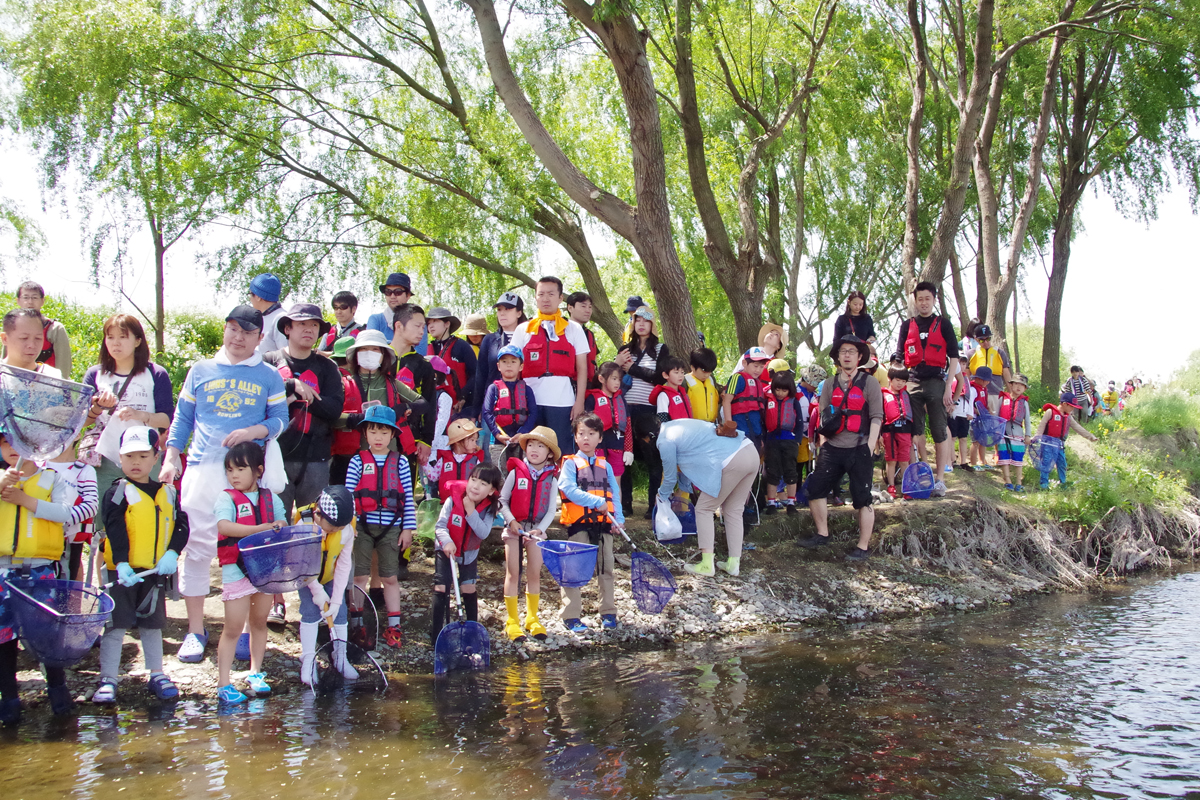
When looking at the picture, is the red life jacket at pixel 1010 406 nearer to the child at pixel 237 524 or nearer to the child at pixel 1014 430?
the child at pixel 1014 430

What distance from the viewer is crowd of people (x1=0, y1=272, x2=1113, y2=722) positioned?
16.6 ft

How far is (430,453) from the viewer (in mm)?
7004

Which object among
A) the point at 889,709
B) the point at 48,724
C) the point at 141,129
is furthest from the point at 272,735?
the point at 141,129

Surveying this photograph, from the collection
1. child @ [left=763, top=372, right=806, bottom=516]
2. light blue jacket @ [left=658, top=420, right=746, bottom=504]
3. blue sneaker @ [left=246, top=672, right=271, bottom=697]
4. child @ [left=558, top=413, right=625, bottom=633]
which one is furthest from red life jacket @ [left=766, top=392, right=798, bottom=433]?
blue sneaker @ [left=246, top=672, right=271, bottom=697]

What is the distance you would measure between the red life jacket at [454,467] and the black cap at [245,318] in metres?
1.79

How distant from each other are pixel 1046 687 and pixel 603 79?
574 inches

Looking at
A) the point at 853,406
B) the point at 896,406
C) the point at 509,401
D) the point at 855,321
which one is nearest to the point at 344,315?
the point at 509,401

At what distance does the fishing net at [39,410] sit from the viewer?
4543 mm

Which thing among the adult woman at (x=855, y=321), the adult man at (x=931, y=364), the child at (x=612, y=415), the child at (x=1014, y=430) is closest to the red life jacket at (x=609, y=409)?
the child at (x=612, y=415)

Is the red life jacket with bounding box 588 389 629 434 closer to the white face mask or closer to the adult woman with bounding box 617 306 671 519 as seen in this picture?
the adult woman with bounding box 617 306 671 519

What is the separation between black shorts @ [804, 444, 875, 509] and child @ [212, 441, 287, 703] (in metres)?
5.00

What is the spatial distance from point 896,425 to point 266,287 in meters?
6.66

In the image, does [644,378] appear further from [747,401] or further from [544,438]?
[544,438]

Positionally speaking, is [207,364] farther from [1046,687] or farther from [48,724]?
[1046,687]
